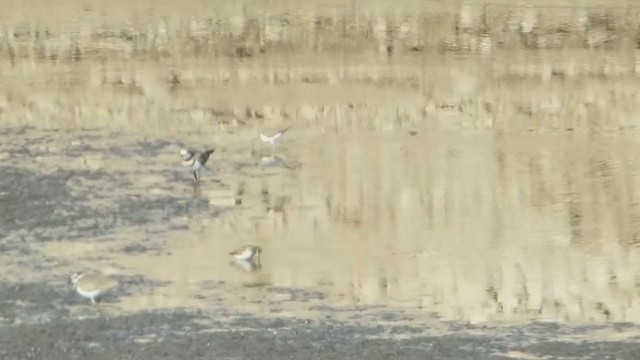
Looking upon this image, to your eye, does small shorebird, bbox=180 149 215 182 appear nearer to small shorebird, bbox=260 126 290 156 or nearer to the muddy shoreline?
small shorebird, bbox=260 126 290 156

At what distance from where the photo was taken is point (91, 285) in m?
3.57

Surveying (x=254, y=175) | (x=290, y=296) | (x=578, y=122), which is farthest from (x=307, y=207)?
(x=578, y=122)

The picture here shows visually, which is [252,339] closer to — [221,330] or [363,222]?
[221,330]

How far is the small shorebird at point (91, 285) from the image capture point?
11.7ft

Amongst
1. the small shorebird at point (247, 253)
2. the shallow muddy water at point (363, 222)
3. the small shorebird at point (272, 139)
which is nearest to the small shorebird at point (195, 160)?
the shallow muddy water at point (363, 222)

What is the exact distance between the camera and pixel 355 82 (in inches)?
194

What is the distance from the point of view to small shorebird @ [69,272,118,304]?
356 cm

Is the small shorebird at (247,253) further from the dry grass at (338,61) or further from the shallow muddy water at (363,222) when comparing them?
the dry grass at (338,61)

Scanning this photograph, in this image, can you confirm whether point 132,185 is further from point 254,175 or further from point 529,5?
point 529,5

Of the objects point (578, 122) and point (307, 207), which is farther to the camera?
point (578, 122)

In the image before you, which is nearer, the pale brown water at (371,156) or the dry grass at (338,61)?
the pale brown water at (371,156)

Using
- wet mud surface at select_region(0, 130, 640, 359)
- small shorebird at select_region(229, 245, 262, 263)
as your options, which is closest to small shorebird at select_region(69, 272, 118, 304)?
wet mud surface at select_region(0, 130, 640, 359)

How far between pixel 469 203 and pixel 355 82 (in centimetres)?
87

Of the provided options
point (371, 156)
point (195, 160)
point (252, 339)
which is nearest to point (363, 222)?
point (371, 156)
